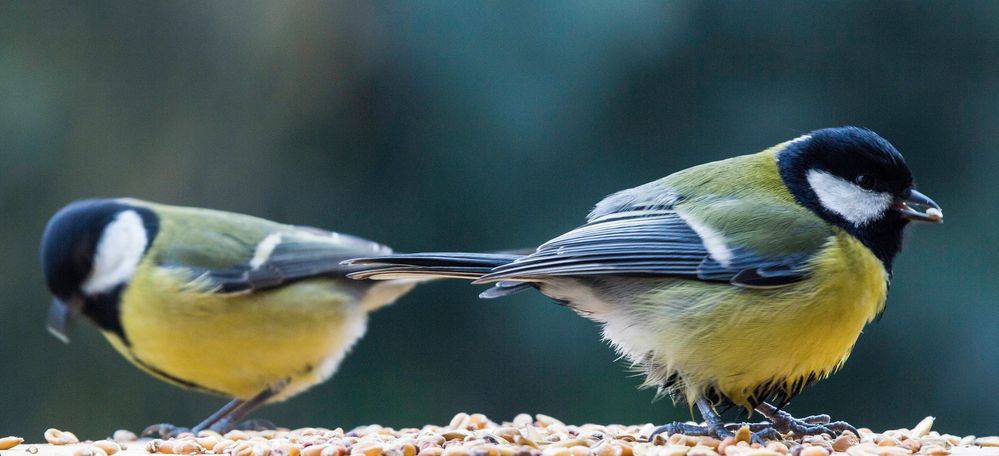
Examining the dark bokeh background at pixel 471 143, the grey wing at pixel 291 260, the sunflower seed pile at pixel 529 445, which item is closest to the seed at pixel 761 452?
the sunflower seed pile at pixel 529 445

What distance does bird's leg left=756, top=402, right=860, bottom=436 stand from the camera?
5.50ft

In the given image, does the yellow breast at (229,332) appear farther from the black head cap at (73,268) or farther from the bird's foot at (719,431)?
the bird's foot at (719,431)

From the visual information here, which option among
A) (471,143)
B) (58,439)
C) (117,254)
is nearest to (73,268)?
(117,254)

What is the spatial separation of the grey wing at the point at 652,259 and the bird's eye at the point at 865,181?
16 centimetres

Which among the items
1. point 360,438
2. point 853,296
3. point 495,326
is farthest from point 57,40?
point 853,296

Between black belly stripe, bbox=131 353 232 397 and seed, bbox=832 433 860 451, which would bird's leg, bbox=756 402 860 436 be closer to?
seed, bbox=832 433 860 451

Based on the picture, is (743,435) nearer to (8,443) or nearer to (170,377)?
(8,443)

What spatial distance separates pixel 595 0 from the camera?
8.38ft

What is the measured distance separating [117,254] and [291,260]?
0.41 metres

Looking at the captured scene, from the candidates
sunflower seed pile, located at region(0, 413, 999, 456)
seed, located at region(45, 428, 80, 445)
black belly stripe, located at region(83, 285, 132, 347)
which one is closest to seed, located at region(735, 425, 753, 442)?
sunflower seed pile, located at region(0, 413, 999, 456)

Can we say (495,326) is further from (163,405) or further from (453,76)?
(163,405)

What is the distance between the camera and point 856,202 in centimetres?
165

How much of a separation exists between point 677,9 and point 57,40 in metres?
1.75

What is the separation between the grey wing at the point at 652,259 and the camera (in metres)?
1.59
